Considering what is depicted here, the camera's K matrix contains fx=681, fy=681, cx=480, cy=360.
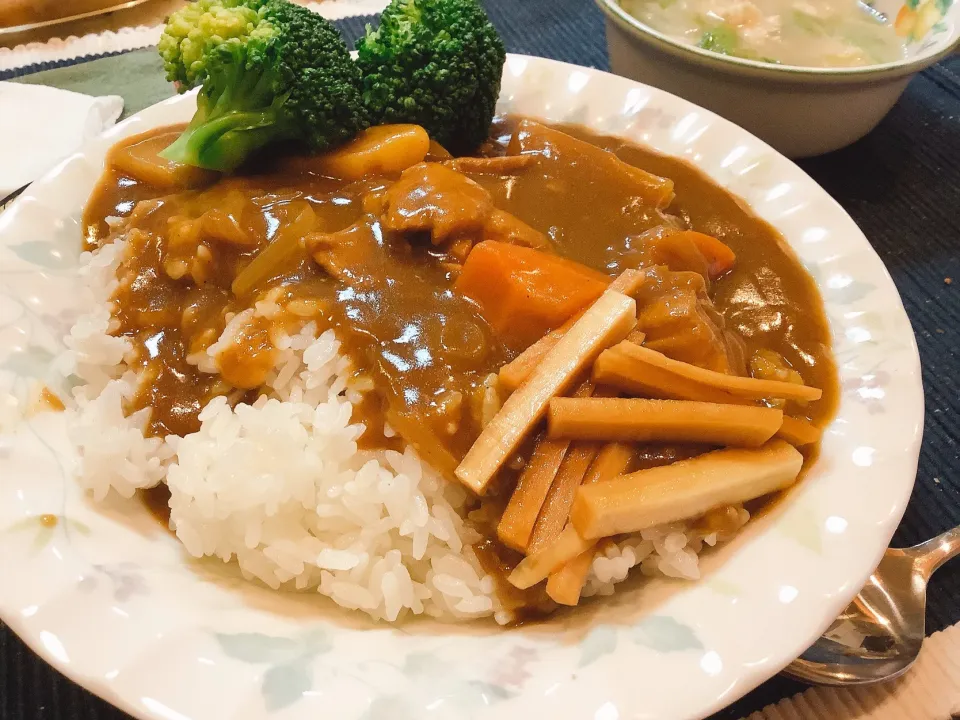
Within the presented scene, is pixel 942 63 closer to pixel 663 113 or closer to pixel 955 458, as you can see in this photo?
pixel 663 113

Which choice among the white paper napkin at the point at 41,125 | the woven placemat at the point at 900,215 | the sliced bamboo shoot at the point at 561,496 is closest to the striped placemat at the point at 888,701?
the woven placemat at the point at 900,215

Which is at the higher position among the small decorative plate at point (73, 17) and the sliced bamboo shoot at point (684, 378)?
the small decorative plate at point (73, 17)

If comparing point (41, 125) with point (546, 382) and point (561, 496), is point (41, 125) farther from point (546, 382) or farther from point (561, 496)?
point (561, 496)

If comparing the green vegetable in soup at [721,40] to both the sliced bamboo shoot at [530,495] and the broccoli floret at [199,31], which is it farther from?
the sliced bamboo shoot at [530,495]

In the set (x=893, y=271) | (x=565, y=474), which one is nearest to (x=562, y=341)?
(x=565, y=474)

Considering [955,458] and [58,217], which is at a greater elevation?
[58,217]

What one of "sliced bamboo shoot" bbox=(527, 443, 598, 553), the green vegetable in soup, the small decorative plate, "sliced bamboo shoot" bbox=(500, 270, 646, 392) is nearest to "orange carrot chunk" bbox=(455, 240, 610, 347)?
"sliced bamboo shoot" bbox=(500, 270, 646, 392)
